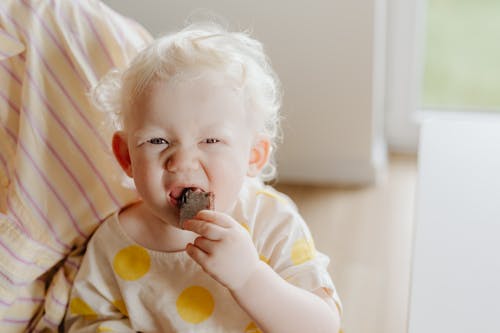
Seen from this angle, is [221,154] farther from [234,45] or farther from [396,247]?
[396,247]

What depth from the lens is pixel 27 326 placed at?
1.21 meters

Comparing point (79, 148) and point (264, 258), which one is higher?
point (79, 148)

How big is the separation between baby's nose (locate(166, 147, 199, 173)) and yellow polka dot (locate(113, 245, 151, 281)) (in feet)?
0.63

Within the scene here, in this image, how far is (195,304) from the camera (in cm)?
113

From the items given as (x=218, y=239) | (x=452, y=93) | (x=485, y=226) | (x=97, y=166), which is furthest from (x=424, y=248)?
(x=452, y=93)

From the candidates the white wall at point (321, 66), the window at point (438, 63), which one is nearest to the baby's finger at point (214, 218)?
the white wall at point (321, 66)

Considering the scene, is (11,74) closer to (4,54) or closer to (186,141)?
(4,54)

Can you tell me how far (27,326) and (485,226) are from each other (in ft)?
2.31

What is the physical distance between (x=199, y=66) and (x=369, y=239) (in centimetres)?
98

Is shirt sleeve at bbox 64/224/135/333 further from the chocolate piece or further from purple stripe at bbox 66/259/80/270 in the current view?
the chocolate piece

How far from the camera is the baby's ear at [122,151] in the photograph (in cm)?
114

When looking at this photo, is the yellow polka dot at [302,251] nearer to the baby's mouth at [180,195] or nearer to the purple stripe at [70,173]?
the baby's mouth at [180,195]

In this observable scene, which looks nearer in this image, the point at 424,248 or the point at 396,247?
the point at 424,248

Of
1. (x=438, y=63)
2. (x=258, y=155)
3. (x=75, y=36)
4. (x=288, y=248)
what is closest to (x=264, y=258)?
(x=288, y=248)
